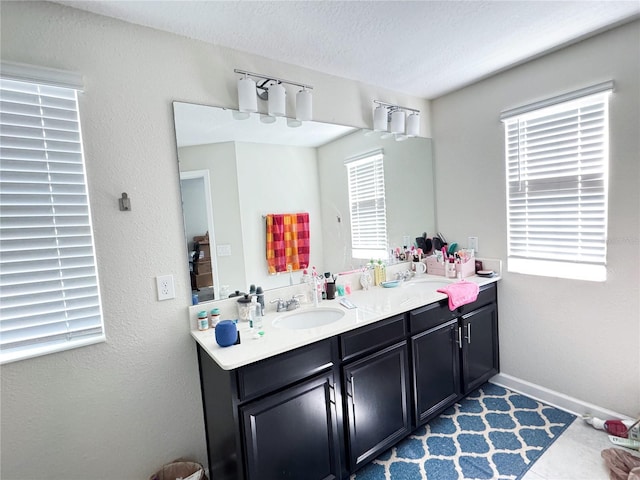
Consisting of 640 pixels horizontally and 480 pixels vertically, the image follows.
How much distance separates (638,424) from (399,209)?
198 cm

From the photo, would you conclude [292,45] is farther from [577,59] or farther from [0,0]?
[577,59]

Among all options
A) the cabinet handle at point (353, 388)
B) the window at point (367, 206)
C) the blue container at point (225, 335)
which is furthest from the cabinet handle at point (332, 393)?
the window at point (367, 206)

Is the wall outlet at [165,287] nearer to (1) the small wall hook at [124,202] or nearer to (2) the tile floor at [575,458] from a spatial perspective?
(1) the small wall hook at [124,202]

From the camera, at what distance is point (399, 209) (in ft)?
8.85

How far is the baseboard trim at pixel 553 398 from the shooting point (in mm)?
2024

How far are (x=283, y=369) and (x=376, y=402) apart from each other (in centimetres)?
67

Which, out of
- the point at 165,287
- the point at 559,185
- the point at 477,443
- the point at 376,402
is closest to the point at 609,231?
the point at 559,185

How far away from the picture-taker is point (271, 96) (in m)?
1.82

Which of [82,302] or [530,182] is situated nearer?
[82,302]

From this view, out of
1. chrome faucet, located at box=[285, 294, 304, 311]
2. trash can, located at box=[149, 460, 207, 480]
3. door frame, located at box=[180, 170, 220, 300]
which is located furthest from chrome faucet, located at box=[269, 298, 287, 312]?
trash can, located at box=[149, 460, 207, 480]

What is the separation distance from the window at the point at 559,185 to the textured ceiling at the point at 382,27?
0.42 meters

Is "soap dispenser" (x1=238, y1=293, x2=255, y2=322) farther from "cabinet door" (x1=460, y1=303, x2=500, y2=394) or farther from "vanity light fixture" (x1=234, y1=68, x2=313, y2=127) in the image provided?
"cabinet door" (x1=460, y1=303, x2=500, y2=394)

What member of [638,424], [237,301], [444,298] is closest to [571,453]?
[638,424]

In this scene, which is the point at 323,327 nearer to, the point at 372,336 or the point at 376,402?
the point at 372,336
